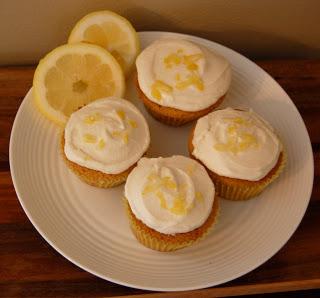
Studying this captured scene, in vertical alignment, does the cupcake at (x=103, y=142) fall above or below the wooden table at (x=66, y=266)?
above

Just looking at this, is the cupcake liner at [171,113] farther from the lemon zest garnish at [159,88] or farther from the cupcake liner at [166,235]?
the cupcake liner at [166,235]

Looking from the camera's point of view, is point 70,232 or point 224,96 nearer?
point 70,232

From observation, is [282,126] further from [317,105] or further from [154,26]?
[154,26]

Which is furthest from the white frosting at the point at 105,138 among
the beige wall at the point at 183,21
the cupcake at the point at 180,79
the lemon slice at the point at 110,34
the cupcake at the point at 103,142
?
the beige wall at the point at 183,21

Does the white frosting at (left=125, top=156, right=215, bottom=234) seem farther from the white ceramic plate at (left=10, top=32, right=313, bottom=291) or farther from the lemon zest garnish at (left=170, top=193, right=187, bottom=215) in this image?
the white ceramic plate at (left=10, top=32, right=313, bottom=291)

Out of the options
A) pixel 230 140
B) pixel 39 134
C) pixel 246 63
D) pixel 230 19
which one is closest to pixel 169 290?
pixel 230 140

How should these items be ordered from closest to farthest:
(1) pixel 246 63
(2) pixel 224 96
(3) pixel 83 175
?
(3) pixel 83 175 → (2) pixel 224 96 → (1) pixel 246 63

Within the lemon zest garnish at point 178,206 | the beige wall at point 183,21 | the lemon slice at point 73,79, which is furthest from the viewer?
the beige wall at point 183,21
